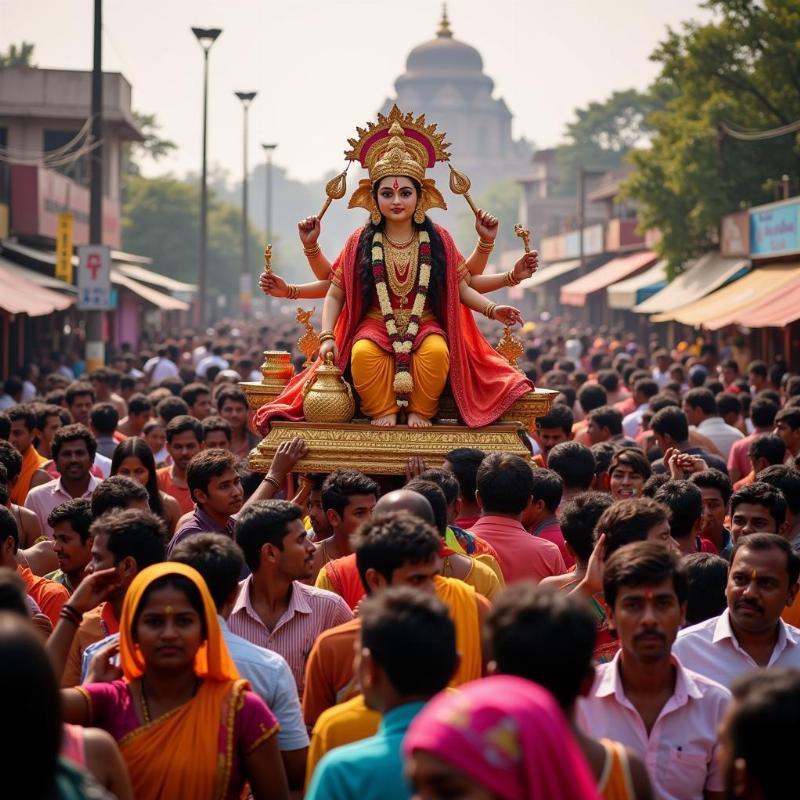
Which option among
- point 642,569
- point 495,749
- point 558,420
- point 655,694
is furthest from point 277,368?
point 495,749

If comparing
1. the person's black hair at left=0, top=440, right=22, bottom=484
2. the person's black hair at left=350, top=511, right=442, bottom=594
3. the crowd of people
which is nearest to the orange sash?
the person's black hair at left=0, top=440, right=22, bottom=484

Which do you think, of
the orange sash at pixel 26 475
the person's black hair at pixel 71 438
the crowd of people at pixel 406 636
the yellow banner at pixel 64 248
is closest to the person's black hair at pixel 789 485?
the crowd of people at pixel 406 636

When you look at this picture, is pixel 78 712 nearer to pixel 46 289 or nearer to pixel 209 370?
pixel 209 370

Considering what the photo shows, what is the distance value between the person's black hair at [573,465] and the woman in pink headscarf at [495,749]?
5.44 m

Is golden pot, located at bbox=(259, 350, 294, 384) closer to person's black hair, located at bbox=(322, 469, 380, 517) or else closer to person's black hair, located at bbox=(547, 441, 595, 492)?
person's black hair, located at bbox=(547, 441, 595, 492)

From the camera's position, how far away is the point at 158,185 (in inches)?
2303

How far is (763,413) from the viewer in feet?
35.0

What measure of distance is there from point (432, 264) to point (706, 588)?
4.28m

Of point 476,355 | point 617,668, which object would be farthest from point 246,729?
point 476,355

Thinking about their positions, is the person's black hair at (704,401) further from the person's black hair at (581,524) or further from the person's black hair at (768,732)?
the person's black hair at (768,732)

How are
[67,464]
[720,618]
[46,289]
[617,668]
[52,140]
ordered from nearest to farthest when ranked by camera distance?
[617,668] < [720,618] < [67,464] < [46,289] < [52,140]

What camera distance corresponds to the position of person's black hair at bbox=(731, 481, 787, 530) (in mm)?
6465

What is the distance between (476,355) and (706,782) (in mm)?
5494

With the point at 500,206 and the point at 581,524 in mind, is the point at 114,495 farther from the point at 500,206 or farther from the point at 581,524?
the point at 500,206
